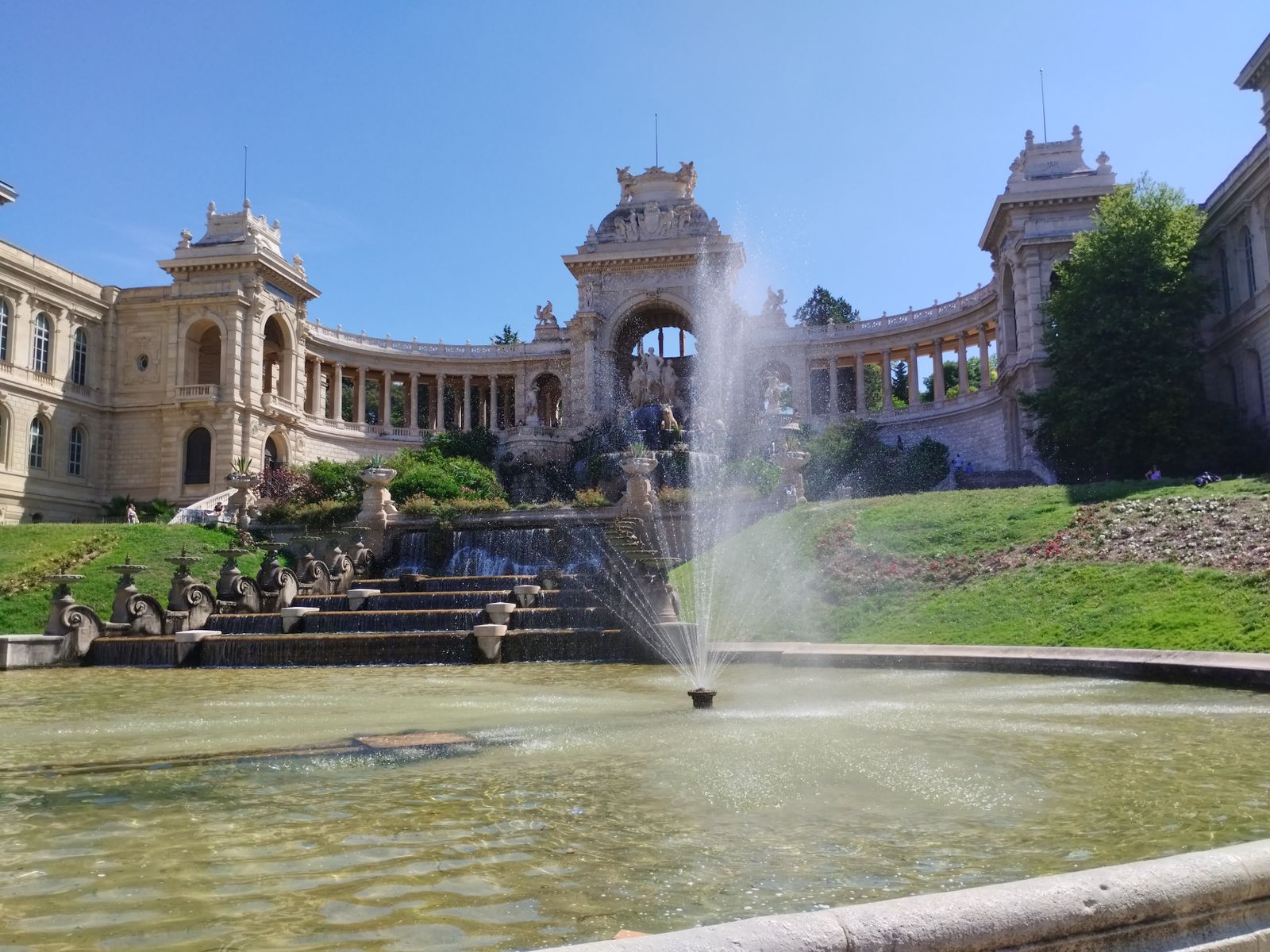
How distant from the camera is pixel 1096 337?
33656mm

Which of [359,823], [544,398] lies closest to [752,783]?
[359,823]

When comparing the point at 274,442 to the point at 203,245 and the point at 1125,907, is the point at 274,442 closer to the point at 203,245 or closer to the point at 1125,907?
the point at 203,245

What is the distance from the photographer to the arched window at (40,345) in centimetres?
4653

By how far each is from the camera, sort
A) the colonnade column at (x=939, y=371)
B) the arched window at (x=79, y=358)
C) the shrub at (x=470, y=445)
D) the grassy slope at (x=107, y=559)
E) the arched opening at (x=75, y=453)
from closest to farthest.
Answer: the grassy slope at (x=107, y=559)
the arched opening at (x=75, y=453)
the arched window at (x=79, y=358)
the shrub at (x=470, y=445)
the colonnade column at (x=939, y=371)

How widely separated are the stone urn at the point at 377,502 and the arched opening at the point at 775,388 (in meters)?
28.9

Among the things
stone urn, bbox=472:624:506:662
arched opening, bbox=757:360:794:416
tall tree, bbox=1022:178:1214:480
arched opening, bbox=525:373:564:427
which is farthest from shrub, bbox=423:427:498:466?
stone urn, bbox=472:624:506:662

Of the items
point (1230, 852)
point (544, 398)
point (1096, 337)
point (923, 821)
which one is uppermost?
point (544, 398)

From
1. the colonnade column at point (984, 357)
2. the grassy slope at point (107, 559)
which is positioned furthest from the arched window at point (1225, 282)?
the grassy slope at point (107, 559)

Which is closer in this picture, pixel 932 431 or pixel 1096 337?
pixel 1096 337

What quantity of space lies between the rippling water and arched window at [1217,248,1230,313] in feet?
Answer: 107

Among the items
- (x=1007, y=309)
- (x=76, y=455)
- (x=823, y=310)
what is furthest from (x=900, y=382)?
(x=76, y=455)

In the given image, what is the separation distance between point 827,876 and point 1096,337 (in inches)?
1329

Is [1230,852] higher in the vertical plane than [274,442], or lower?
lower

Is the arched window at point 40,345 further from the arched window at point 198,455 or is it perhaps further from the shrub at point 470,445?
the shrub at point 470,445
